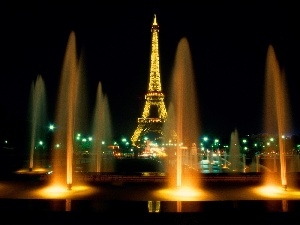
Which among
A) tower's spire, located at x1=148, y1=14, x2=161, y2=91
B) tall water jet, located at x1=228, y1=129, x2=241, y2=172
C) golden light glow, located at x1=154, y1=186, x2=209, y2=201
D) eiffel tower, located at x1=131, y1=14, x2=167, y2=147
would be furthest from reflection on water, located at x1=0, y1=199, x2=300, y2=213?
tower's spire, located at x1=148, y1=14, x2=161, y2=91

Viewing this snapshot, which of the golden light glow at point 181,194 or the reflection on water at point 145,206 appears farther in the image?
the golden light glow at point 181,194

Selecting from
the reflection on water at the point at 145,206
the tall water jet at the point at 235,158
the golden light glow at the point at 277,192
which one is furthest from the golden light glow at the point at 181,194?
the tall water jet at the point at 235,158

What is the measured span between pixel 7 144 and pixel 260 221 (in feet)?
137

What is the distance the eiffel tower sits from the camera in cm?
6116

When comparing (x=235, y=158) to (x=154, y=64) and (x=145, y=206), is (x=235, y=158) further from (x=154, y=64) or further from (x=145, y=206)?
(x=154, y=64)

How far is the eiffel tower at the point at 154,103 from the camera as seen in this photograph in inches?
2408

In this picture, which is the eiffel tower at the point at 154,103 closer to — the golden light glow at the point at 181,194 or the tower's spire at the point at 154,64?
the tower's spire at the point at 154,64

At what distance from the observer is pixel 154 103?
62594 millimetres

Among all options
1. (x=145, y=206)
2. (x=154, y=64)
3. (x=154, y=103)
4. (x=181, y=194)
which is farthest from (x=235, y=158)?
(x=154, y=64)

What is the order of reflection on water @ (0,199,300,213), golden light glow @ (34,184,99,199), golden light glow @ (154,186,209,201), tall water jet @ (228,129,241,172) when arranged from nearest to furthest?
reflection on water @ (0,199,300,213) < golden light glow @ (154,186,209,201) < golden light glow @ (34,184,99,199) < tall water jet @ (228,129,241,172)

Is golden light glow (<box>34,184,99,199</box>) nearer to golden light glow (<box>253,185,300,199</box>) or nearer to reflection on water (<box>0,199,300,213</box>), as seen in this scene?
reflection on water (<box>0,199,300,213</box>)

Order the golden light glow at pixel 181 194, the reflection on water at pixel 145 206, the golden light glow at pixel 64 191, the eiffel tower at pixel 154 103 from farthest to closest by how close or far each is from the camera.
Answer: the eiffel tower at pixel 154 103 < the golden light glow at pixel 64 191 < the golden light glow at pixel 181 194 < the reflection on water at pixel 145 206

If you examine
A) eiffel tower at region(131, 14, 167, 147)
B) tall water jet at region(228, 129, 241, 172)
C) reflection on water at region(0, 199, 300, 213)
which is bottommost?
reflection on water at region(0, 199, 300, 213)

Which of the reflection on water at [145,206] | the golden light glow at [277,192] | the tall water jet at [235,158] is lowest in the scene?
the golden light glow at [277,192]
